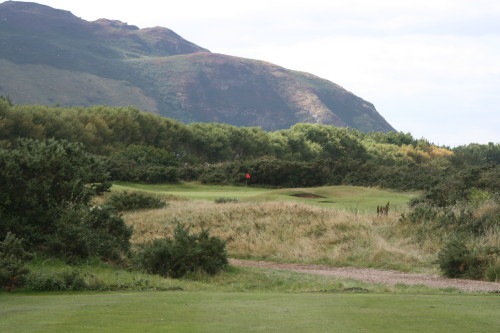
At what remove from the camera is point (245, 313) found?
8328mm

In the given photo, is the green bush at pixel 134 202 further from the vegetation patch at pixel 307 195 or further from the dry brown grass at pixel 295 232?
the vegetation patch at pixel 307 195

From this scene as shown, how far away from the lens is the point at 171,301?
983cm

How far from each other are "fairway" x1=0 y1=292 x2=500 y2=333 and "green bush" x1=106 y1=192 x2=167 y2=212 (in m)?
21.8

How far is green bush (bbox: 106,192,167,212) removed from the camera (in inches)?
1284

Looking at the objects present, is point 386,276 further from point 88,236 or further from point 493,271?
point 88,236

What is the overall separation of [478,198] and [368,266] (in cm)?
1117

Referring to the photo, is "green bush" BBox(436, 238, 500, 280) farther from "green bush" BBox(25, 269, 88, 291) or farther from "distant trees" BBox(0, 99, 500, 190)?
"distant trees" BBox(0, 99, 500, 190)

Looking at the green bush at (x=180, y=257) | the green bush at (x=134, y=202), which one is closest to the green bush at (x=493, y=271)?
the green bush at (x=180, y=257)

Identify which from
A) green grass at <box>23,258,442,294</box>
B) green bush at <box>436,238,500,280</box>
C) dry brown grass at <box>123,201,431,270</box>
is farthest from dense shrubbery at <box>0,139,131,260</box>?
green bush at <box>436,238,500,280</box>

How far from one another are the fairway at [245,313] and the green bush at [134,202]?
2181cm

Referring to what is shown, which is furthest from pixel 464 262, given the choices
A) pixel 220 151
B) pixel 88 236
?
pixel 220 151

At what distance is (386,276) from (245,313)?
1008cm

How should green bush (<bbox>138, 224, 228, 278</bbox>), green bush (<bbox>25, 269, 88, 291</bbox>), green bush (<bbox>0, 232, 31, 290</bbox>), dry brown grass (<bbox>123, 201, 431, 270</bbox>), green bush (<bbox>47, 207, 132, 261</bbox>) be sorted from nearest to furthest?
1. green bush (<bbox>0, 232, 31, 290</bbox>)
2. green bush (<bbox>25, 269, 88, 291</bbox>)
3. green bush (<bbox>47, 207, 132, 261</bbox>)
4. green bush (<bbox>138, 224, 228, 278</bbox>)
5. dry brown grass (<bbox>123, 201, 431, 270</bbox>)

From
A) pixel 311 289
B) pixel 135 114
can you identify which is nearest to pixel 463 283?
pixel 311 289
